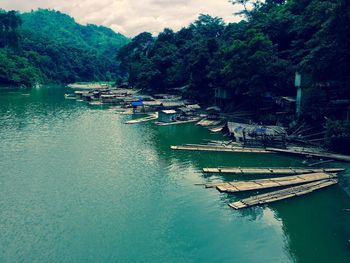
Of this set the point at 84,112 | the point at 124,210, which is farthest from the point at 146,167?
the point at 84,112

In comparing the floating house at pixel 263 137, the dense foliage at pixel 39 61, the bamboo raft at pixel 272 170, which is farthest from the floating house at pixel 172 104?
the dense foliage at pixel 39 61

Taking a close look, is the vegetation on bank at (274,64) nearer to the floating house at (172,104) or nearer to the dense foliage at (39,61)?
the floating house at (172,104)

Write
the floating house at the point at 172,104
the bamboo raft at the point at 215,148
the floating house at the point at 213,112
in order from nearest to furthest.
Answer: the bamboo raft at the point at 215,148
the floating house at the point at 213,112
the floating house at the point at 172,104

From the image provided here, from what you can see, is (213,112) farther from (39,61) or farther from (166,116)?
(39,61)

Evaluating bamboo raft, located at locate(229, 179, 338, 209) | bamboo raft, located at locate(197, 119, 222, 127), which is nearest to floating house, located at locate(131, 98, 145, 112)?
bamboo raft, located at locate(197, 119, 222, 127)

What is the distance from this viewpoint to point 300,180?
79.1ft

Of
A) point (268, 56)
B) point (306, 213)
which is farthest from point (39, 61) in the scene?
point (306, 213)

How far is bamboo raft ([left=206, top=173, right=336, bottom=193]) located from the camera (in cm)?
2289

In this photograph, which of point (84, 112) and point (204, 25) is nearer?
point (84, 112)

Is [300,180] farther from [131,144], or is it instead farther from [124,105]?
[124,105]

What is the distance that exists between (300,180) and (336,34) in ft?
40.0

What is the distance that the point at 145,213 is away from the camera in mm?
20547

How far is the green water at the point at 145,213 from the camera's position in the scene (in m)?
16.7

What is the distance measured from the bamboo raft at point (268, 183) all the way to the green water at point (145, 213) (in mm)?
608
